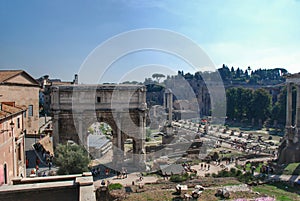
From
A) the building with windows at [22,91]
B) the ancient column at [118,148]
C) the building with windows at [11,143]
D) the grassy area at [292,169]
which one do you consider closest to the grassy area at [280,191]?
the grassy area at [292,169]

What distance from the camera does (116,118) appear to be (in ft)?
68.2

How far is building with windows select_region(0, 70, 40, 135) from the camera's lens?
787 inches

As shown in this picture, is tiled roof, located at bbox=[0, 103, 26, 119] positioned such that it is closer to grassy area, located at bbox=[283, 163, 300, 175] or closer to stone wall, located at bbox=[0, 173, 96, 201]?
stone wall, located at bbox=[0, 173, 96, 201]

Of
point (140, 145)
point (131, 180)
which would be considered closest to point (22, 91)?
point (140, 145)

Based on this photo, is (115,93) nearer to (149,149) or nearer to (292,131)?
(149,149)

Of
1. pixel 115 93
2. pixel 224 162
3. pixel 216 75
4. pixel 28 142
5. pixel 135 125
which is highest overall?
pixel 216 75

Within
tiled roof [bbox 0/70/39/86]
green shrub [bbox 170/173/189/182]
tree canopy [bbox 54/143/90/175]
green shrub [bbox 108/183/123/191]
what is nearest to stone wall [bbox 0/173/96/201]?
green shrub [bbox 108/183/123/191]

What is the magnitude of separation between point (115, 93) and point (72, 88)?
3.27m

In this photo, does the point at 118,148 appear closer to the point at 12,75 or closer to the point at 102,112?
the point at 102,112

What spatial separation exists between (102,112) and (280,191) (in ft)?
42.8

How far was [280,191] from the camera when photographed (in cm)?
1525

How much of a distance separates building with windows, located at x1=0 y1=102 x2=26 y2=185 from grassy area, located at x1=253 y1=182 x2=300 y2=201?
1291 cm

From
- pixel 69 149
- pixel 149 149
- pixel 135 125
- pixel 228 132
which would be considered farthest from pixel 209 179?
pixel 228 132

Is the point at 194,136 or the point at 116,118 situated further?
the point at 194,136
